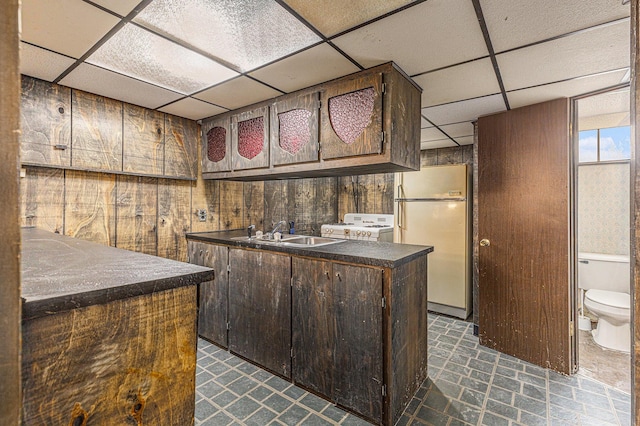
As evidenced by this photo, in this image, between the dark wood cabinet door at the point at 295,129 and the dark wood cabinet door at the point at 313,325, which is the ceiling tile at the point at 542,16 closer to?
the dark wood cabinet door at the point at 295,129

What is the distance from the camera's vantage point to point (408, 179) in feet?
13.5

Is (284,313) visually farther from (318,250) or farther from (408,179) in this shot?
(408,179)

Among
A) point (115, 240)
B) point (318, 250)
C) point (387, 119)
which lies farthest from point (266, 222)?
point (387, 119)

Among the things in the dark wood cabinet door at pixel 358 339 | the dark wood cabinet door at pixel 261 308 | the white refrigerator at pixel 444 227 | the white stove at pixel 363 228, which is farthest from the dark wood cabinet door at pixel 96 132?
the white refrigerator at pixel 444 227

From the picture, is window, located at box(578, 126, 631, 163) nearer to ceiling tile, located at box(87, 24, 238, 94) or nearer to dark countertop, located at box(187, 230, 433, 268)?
dark countertop, located at box(187, 230, 433, 268)

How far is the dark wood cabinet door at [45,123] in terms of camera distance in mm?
2326

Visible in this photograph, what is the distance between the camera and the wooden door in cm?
257

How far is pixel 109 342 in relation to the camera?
0.81 metres

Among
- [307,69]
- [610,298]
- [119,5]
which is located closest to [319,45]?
[307,69]

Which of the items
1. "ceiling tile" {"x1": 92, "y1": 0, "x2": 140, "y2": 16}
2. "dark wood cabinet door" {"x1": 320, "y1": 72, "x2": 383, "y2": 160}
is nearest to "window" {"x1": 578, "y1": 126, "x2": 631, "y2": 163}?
"dark wood cabinet door" {"x1": 320, "y1": 72, "x2": 383, "y2": 160}

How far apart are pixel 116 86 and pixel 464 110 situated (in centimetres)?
309

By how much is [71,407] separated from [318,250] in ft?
5.30

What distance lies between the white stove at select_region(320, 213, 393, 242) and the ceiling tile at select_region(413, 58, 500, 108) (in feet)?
5.90

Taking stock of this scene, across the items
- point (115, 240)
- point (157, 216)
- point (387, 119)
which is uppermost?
point (387, 119)
